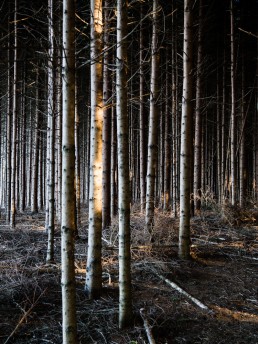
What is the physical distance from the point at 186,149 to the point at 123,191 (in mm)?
3508

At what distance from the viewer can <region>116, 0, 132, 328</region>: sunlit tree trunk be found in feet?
13.8

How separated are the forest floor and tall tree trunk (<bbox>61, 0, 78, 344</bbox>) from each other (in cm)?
80

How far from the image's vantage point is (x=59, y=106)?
9.12m

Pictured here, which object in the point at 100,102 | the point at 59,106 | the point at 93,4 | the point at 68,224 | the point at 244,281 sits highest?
the point at 93,4

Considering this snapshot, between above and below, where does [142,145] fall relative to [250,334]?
above

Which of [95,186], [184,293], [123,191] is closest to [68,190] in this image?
[123,191]

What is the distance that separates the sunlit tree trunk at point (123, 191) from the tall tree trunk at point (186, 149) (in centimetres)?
328

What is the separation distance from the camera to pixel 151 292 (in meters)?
5.60

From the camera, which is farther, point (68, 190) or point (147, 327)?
point (147, 327)

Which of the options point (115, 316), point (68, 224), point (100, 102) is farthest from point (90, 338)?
point (100, 102)

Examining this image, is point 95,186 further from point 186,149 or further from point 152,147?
point 152,147

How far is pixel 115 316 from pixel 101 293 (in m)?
0.77

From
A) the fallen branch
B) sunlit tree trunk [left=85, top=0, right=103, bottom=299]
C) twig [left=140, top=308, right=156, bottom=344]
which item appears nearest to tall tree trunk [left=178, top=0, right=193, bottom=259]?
the fallen branch

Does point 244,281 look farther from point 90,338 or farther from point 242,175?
point 242,175
